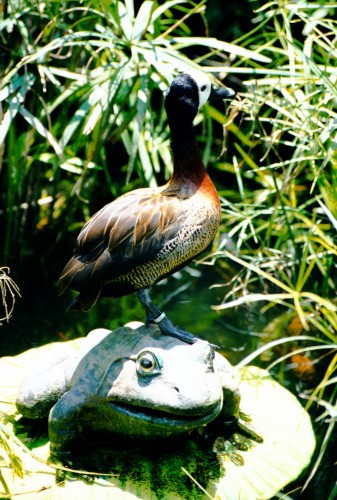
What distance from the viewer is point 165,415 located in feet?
7.65

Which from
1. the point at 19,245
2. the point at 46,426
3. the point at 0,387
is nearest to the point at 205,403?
the point at 46,426

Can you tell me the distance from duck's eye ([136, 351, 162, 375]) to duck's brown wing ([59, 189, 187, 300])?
0.31 m

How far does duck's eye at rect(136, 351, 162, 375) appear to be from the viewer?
2342mm

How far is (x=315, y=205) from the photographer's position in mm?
4438

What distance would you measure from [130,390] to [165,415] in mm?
Result: 130

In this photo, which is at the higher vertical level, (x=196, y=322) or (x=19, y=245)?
(x=19, y=245)

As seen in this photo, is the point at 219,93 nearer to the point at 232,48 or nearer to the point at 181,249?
the point at 181,249

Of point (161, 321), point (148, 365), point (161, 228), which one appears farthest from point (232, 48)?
point (148, 365)

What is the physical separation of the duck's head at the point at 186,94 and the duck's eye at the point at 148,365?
0.79 metres

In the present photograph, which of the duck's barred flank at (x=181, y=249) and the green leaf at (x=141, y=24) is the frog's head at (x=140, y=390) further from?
the green leaf at (x=141, y=24)

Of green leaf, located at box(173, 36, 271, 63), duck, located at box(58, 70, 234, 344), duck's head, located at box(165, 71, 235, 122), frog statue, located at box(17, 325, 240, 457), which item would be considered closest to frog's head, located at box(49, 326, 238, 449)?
frog statue, located at box(17, 325, 240, 457)

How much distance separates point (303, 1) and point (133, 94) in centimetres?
96

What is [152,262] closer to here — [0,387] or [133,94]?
[0,387]

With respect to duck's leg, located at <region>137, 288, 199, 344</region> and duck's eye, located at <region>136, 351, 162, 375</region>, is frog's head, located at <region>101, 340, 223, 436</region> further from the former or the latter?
duck's leg, located at <region>137, 288, 199, 344</region>
